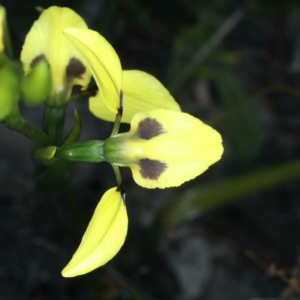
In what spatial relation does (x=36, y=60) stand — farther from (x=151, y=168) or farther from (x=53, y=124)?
(x=151, y=168)

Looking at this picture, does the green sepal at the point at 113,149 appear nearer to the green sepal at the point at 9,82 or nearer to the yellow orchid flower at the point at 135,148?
the yellow orchid flower at the point at 135,148

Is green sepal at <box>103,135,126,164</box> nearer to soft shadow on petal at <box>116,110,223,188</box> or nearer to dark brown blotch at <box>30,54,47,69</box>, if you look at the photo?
soft shadow on petal at <box>116,110,223,188</box>

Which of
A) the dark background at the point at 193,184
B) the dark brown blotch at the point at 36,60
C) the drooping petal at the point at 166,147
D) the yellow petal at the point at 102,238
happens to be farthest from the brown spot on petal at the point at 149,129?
the dark background at the point at 193,184

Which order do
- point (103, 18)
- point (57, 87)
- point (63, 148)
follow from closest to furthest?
point (63, 148) < point (57, 87) < point (103, 18)

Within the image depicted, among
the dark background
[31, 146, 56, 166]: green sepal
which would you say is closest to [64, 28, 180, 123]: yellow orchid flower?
[31, 146, 56, 166]: green sepal

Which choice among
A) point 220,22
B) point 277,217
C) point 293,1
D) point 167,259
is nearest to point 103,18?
point 220,22

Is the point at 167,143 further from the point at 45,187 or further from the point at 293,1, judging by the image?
the point at 293,1

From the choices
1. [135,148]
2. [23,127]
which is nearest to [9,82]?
[23,127]
